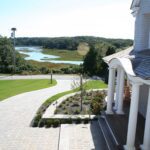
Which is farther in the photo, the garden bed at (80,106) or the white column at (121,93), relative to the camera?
the garden bed at (80,106)

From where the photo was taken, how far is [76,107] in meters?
17.7

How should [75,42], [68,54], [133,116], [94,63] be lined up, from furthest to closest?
1. [75,42]
2. [68,54]
3. [94,63]
4. [133,116]

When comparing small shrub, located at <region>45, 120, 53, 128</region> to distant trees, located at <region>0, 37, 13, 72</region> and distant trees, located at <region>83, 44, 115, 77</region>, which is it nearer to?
distant trees, located at <region>83, 44, 115, 77</region>

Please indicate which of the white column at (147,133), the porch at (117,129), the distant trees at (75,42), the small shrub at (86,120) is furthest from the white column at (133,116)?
the distant trees at (75,42)

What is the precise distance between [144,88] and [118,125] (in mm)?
2701

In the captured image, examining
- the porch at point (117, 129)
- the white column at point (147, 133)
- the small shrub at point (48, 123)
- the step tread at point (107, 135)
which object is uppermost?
the white column at point (147, 133)

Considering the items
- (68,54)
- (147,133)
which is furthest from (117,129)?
(68,54)

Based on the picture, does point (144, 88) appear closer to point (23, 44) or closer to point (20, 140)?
point (20, 140)

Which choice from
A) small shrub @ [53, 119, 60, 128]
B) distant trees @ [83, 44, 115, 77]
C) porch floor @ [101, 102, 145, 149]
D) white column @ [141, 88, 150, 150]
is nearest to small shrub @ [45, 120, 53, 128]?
small shrub @ [53, 119, 60, 128]

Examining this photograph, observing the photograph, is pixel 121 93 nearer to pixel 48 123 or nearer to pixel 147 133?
pixel 48 123

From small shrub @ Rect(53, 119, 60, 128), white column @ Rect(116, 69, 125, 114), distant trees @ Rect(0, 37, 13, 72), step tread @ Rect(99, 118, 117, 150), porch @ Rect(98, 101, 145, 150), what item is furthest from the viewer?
distant trees @ Rect(0, 37, 13, 72)

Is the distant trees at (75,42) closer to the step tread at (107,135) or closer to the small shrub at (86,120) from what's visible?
the small shrub at (86,120)

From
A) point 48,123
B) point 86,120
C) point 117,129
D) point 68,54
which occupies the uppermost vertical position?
point 117,129

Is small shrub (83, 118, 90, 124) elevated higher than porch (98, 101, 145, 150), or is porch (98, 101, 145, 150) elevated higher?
porch (98, 101, 145, 150)
